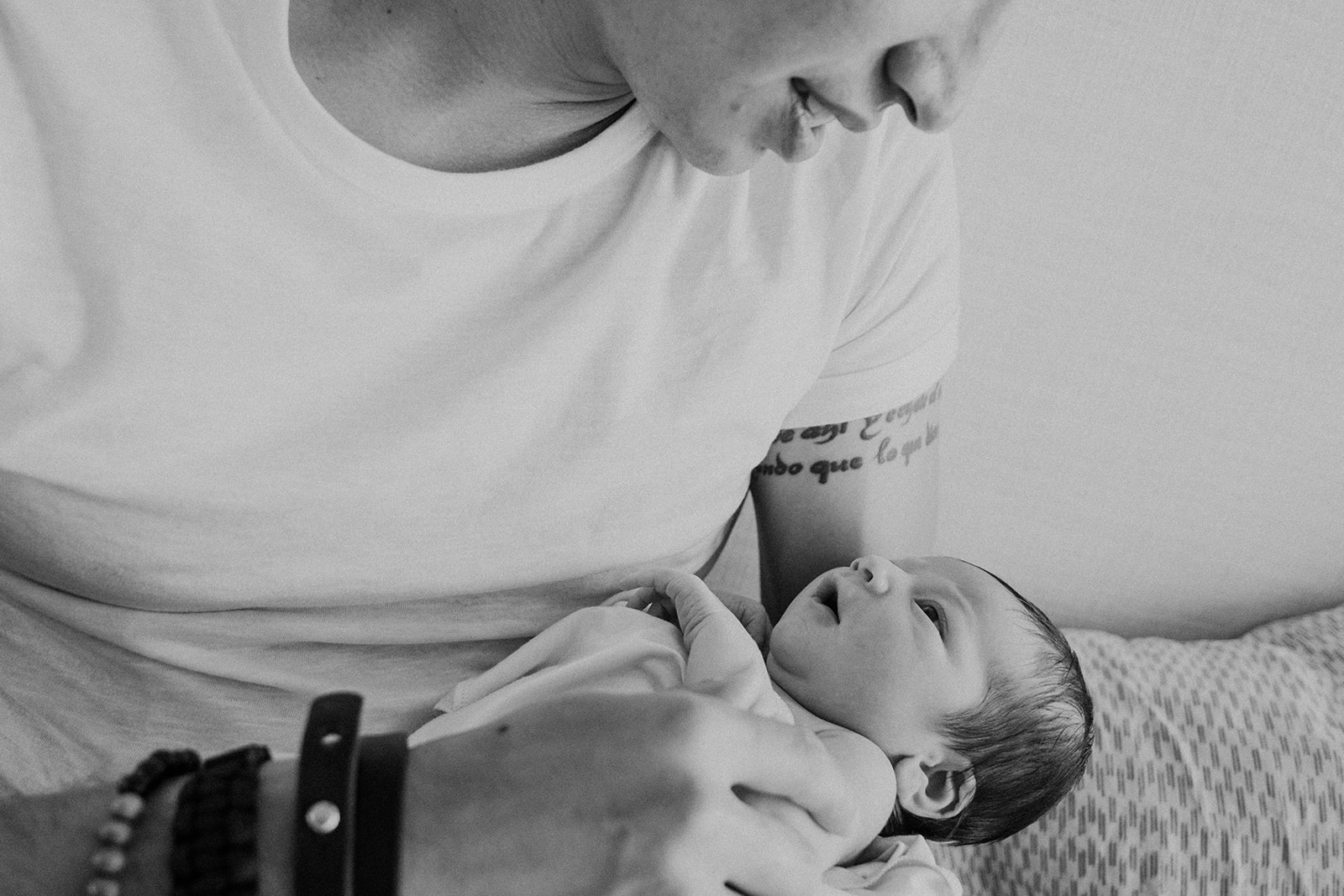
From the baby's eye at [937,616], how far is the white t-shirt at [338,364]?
0.83 ft

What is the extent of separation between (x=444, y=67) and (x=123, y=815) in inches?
25.9

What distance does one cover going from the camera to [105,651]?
3.89ft

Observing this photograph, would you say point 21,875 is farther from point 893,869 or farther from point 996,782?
point 996,782

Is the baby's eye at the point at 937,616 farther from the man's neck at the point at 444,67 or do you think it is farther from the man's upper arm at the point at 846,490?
the man's neck at the point at 444,67

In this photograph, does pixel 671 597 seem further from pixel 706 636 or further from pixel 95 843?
pixel 95 843

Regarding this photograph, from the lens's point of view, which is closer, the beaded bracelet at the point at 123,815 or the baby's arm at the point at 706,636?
the beaded bracelet at the point at 123,815

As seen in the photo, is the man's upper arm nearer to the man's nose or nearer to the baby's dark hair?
the baby's dark hair

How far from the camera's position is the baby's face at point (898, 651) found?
1.29m

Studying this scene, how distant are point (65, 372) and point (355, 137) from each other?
1.06ft

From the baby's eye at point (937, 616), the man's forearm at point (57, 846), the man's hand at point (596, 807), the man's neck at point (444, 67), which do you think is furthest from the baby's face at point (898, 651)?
the man's forearm at point (57, 846)

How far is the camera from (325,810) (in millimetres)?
722

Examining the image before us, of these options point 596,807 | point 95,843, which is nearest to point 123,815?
point 95,843

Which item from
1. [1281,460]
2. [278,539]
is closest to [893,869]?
[278,539]

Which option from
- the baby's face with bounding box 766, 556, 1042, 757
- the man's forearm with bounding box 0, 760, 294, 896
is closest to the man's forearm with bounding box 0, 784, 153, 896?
the man's forearm with bounding box 0, 760, 294, 896
